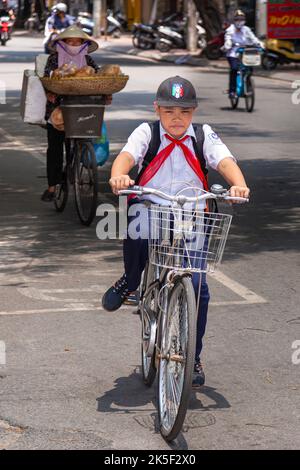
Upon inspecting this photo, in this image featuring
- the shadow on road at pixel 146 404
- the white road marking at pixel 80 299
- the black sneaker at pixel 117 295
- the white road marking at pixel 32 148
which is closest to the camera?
the shadow on road at pixel 146 404

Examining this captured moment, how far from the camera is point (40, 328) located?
7758 mm

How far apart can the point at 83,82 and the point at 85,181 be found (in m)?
0.97

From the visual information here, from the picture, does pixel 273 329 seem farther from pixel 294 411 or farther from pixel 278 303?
pixel 294 411

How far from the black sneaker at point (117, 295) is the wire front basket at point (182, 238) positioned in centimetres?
64

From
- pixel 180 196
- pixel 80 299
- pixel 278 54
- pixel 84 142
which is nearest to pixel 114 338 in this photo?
pixel 80 299

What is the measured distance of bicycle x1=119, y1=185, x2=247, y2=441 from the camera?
5516 millimetres

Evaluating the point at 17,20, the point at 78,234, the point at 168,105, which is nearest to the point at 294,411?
the point at 168,105

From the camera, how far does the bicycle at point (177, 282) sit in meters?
5.52

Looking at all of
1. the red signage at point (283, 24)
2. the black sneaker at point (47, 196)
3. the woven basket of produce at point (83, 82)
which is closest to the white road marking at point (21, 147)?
the black sneaker at point (47, 196)

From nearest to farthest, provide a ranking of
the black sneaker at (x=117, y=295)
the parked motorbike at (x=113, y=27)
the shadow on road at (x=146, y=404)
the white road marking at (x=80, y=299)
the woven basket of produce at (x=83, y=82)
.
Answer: the shadow on road at (x=146, y=404), the black sneaker at (x=117, y=295), the white road marking at (x=80, y=299), the woven basket of produce at (x=83, y=82), the parked motorbike at (x=113, y=27)

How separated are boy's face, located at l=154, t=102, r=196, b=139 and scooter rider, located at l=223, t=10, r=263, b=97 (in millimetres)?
17498

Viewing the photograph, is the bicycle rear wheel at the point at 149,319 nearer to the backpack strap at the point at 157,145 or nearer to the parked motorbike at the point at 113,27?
the backpack strap at the point at 157,145

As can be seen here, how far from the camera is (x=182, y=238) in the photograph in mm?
5695

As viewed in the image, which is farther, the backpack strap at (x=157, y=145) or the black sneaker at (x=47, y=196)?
the black sneaker at (x=47, y=196)
